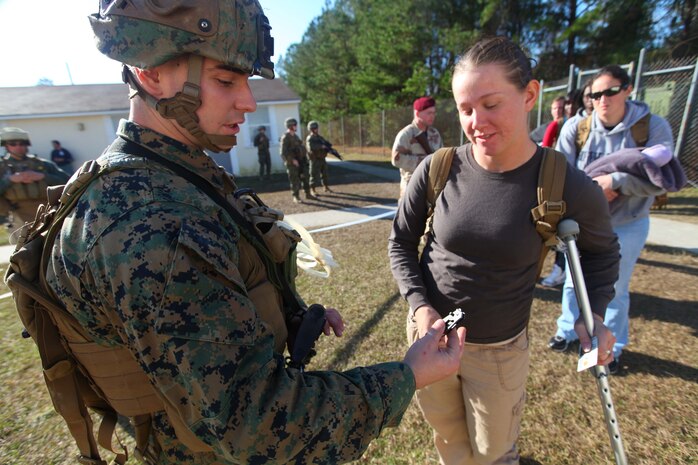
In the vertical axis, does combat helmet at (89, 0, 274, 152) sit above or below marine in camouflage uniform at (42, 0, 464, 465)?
above

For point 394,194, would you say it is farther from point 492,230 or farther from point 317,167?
point 492,230

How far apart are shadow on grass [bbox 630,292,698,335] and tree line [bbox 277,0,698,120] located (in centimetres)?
778

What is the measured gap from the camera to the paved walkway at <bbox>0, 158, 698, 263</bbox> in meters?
5.52

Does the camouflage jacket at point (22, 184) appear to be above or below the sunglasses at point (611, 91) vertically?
below

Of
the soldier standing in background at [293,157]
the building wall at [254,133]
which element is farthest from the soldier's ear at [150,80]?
the building wall at [254,133]

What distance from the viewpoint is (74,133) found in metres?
15.8

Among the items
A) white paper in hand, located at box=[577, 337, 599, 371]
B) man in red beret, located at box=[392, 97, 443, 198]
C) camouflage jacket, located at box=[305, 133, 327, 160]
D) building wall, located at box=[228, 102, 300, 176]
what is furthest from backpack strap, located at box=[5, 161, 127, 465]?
building wall, located at box=[228, 102, 300, 176]

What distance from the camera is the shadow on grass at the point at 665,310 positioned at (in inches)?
143

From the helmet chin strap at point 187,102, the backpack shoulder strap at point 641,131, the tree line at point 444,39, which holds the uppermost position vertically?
the tree line at point 444,39

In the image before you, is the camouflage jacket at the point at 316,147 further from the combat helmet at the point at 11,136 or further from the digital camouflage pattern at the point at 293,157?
the combat helmet at the point at 11,136

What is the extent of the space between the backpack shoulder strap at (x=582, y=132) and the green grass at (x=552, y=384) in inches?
70.0

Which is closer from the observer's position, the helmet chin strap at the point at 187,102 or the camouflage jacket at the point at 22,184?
the helmet chin strap at the point at 187,102

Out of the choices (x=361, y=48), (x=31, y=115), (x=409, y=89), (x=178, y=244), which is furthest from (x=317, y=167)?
(x=361, y=48)

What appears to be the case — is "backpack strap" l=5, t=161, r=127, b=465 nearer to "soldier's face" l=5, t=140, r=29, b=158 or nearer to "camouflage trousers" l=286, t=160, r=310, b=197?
"soldier's face" l=5, t=140, r=29, b=158
